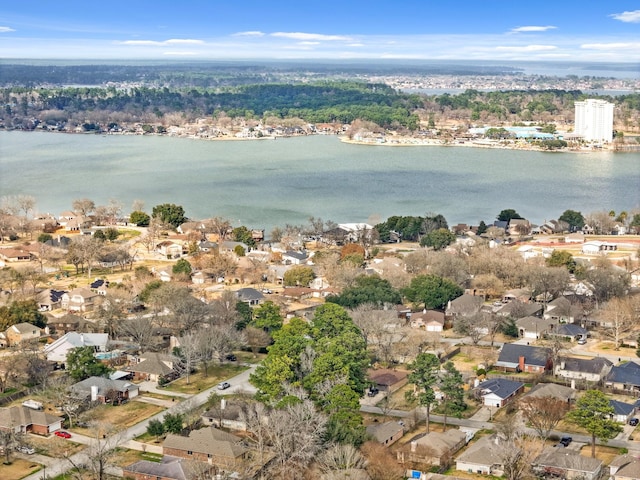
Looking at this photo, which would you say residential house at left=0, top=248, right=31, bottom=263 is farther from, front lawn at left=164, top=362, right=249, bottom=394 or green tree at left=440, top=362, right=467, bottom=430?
green tree at left=440, top=362, right=467, bottom=430

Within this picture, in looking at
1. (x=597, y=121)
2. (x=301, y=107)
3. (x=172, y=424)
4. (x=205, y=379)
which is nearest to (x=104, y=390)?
(x=205, y=379)

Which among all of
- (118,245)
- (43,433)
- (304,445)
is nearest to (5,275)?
(118,245)

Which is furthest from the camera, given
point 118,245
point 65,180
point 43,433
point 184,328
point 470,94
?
point 470,94

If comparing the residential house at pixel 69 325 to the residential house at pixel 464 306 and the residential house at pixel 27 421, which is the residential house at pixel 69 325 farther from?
the residential house at pixel 464 306

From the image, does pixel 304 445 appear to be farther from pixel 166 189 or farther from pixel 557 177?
pixel 557 177

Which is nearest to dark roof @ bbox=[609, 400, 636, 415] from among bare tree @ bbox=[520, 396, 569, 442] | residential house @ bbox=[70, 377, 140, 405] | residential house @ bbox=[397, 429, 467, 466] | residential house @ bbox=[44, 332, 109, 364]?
bare tree @ bbox=[520, 396, 569, 442]

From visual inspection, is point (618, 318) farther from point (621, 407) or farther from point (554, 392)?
point (621, 407)
